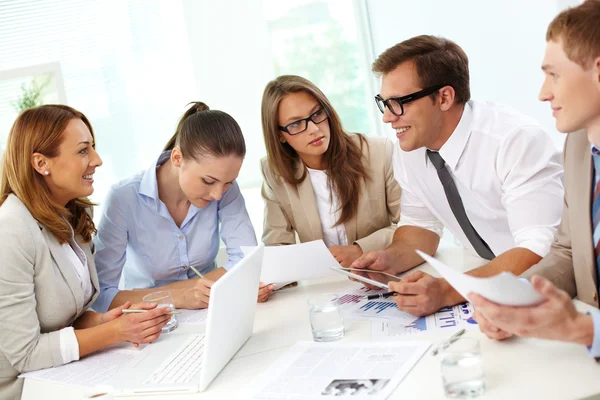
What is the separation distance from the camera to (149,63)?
6.37 meters

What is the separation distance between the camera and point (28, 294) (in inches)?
80.5

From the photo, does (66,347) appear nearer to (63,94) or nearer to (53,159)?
(53,159)

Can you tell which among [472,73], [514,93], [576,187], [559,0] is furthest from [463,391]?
[472,73]

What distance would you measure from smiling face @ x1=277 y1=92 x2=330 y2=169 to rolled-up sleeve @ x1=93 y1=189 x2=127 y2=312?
0.79 meters

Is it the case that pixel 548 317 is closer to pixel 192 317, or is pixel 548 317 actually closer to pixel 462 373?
pixel 462 373

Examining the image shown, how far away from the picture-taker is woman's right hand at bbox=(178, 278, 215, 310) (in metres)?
2.35

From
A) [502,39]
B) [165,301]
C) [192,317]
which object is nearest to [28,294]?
[165,301]

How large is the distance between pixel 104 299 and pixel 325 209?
1.02m

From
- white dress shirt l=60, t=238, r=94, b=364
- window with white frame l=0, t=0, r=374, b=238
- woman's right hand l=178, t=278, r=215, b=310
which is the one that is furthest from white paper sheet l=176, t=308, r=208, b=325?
window with white frame l=0, t=0, r=374, b=238

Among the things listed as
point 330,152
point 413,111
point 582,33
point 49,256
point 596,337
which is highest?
point 582,33

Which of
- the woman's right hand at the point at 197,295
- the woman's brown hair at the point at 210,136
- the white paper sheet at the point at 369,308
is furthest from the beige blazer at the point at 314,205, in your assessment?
the white paper sheet at the point at 369,308

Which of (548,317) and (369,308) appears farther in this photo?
(369,308)

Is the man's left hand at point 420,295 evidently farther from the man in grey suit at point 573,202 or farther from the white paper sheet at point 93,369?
the white paper sheet at point 93,369

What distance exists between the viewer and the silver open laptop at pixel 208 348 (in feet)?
5.49
